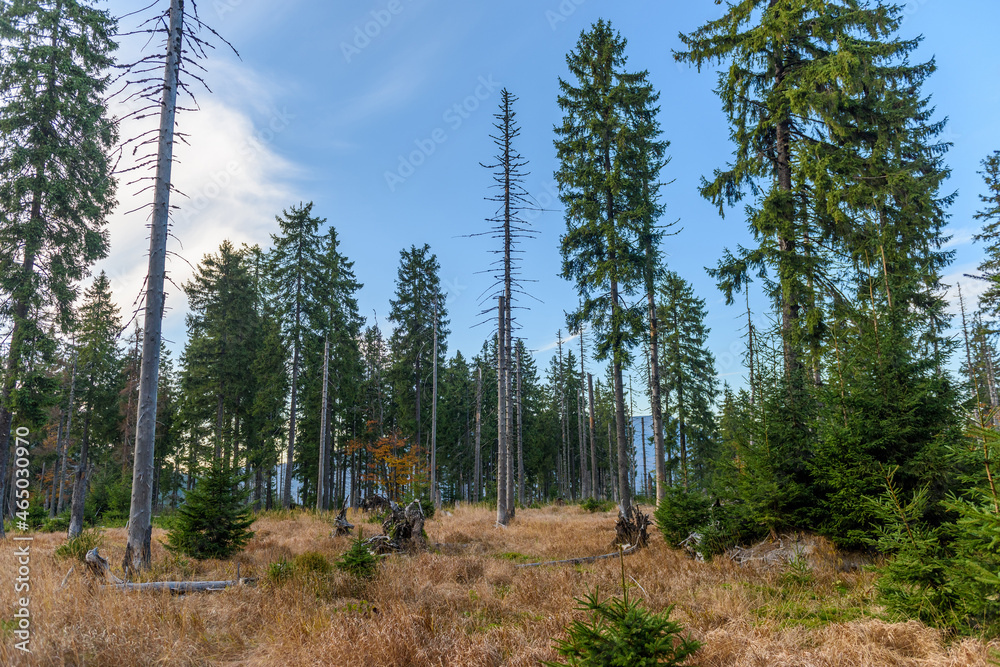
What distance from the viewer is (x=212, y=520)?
999 centimetres

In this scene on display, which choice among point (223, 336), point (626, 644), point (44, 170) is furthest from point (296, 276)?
point (626, 644)

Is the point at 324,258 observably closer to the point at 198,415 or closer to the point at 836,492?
the point at 198,415

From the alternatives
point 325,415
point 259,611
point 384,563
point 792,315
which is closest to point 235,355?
point 325,415

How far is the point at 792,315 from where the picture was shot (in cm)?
1234

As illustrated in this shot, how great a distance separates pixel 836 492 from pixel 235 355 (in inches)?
1137

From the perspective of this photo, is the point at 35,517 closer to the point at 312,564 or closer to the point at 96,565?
the point at 96,565

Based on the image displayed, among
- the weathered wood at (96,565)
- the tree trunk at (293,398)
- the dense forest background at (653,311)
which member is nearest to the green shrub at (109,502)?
the dense forest background at (653,311)

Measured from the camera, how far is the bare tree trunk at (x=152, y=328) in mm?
8297

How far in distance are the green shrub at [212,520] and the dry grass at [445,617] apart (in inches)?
39.4

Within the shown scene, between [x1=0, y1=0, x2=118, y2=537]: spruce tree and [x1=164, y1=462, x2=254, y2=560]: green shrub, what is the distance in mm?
8858

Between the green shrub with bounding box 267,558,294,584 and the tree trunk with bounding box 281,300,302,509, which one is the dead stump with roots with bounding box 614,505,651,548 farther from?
the tree trunk with bounding box 281,300,302,509

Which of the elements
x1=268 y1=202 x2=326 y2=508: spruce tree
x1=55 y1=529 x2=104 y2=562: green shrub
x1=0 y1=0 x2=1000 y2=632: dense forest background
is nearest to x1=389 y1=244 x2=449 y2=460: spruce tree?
x1=0 y1=0 x2=1000 y2=632: dense forest background

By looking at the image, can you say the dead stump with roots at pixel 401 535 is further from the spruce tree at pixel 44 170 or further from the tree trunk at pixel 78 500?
the spruce tree at pixel 44 170

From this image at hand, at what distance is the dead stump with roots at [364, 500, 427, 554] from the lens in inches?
430
